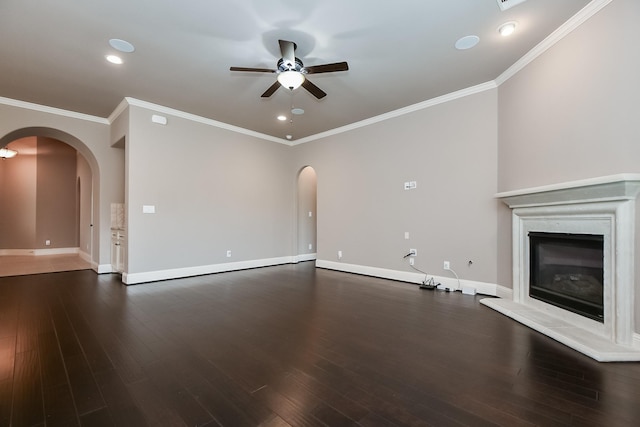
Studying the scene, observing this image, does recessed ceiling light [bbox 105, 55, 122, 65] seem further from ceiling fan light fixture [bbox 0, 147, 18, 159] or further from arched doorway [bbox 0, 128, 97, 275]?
ceiling fan light fixture [bbox 0, 147, 18, 159]

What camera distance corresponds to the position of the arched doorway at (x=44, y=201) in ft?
27.0

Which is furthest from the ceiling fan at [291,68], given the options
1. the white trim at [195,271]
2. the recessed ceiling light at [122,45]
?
the white trim at [195,271]

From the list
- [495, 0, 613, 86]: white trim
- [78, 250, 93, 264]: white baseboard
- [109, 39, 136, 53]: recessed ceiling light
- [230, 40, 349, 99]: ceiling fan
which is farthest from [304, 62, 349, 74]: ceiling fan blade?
[78, 250, 93, 264]: white baseboard

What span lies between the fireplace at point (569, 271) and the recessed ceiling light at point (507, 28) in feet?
7.41

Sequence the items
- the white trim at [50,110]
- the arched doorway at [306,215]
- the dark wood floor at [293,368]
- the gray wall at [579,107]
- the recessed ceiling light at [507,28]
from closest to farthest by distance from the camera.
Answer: the dark wood floor at [293,368] → the gray wall at [579,107] → the recessed ceiling light at [507,28] → the white trim at [50,110] → the arched doorway at [306,215]

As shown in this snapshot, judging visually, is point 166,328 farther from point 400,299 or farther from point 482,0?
point 482,0

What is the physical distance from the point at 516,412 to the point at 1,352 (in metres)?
3.87

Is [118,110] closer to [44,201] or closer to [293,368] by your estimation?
[293,368]

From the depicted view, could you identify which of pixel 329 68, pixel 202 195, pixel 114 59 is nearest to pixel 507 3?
pixel 329 68

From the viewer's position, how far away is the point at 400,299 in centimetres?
393

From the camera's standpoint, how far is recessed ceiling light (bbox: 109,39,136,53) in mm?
3145

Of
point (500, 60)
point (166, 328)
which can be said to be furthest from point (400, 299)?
point (500, 60)

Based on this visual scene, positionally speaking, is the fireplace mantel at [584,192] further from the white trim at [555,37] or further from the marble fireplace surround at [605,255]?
the white trim at [555,37]

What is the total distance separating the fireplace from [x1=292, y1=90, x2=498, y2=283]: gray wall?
71 centimetres
